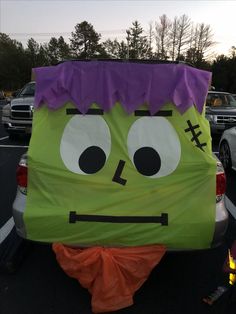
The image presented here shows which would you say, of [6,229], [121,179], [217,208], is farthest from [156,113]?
[6,229]

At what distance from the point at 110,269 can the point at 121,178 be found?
0.73m

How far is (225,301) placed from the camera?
12.0ft

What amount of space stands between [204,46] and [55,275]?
86.9 meters

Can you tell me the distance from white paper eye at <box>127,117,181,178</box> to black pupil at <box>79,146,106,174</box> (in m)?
0.25

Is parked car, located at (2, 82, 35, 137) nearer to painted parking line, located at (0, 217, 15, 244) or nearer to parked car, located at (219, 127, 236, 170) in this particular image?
parked car, located at (219, 127, 236, 170)

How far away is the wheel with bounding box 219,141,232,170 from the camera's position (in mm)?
8586

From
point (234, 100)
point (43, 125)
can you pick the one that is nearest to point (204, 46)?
point (234, 100)

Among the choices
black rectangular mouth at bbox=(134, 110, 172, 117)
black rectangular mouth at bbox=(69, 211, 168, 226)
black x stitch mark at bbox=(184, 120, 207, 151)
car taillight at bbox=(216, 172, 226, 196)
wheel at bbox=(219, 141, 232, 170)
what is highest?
black rectangular mouth at bbox=(134, 110, 172, 117)

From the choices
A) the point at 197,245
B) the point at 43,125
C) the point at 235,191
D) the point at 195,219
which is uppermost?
the point at 43,125

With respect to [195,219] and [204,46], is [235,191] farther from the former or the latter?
[204,46]

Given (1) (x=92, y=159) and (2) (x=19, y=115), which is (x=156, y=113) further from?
(2) (x=19, y=115)

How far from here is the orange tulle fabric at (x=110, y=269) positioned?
3.34 metres

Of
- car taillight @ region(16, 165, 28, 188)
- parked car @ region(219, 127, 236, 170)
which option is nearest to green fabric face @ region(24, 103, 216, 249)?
car taillight @ region(16, 165, 28, 188)

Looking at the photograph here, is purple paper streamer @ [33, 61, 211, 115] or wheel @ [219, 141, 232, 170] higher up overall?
purple paper streamer @ [33, 61, 211, 115]
